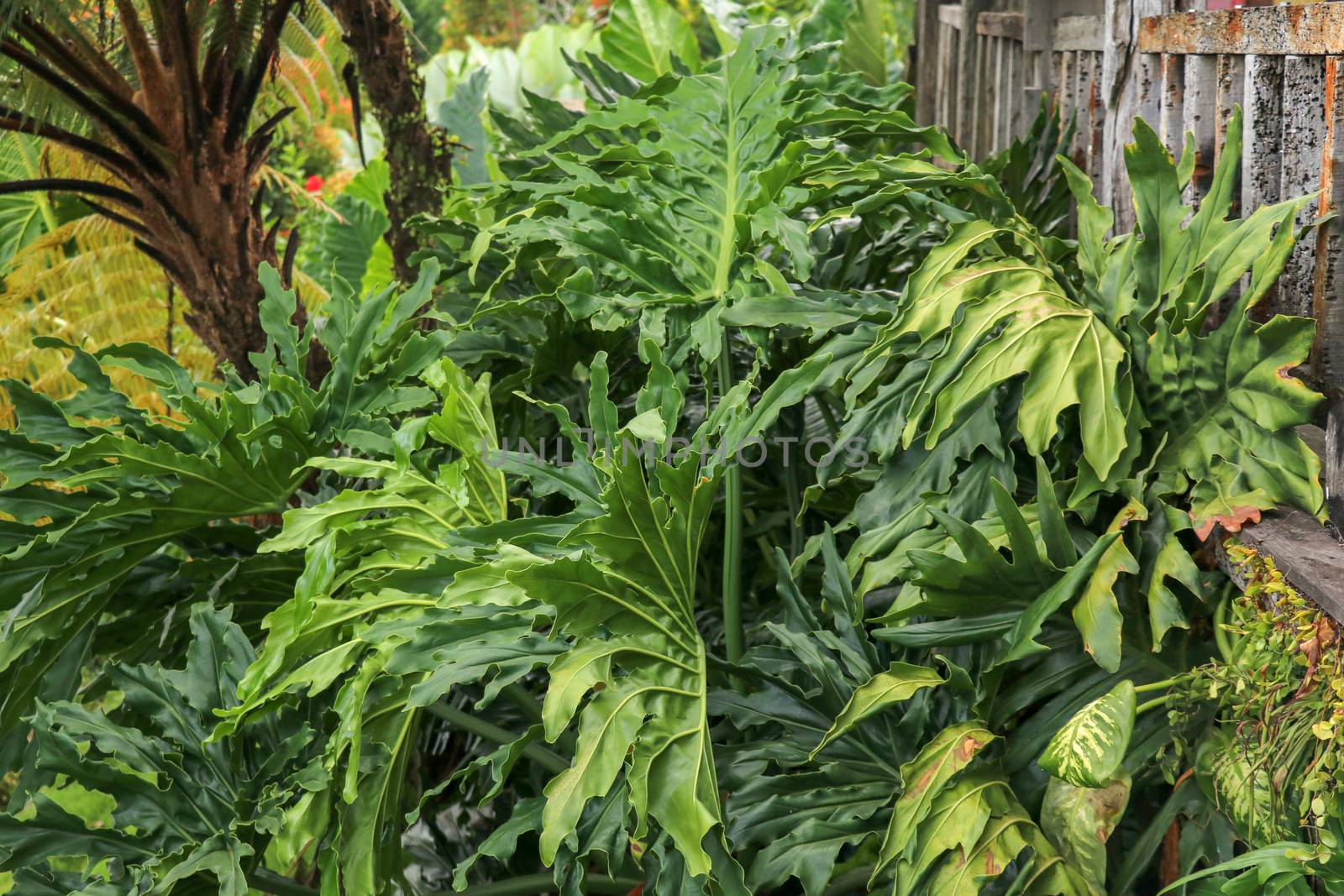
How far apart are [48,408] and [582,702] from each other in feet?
3.39

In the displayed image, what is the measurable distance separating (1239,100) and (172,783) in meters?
1.81

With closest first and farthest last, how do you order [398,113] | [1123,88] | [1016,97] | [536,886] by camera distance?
1. [536,886]
2. [1123,88]
3. [398,113]
4. [1016,97]

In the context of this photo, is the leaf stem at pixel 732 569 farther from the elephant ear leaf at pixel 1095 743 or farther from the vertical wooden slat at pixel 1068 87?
the vertical wooden slat at pixel 1068 87

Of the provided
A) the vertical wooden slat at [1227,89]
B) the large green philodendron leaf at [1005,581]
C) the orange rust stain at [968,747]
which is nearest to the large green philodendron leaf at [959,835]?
the orange rust stain at [968,747]

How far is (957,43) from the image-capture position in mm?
3727

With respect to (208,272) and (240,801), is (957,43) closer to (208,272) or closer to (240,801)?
(208,272)

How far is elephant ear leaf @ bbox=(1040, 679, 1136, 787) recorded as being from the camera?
1.25 metres

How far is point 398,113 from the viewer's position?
276cm

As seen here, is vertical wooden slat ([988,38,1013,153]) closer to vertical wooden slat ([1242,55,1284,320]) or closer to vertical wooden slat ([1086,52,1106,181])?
vertical wooden slat ([1086,52,1106,181])

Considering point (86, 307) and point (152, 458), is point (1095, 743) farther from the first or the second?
point (86, 307)

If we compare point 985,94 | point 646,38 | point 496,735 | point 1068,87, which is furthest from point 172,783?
point 985,94

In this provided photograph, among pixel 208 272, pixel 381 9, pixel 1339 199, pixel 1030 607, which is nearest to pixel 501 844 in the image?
pixel 1030 607

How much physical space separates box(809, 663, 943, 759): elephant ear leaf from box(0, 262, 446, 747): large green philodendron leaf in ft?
2.94

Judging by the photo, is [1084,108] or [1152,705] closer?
[1152,705]
